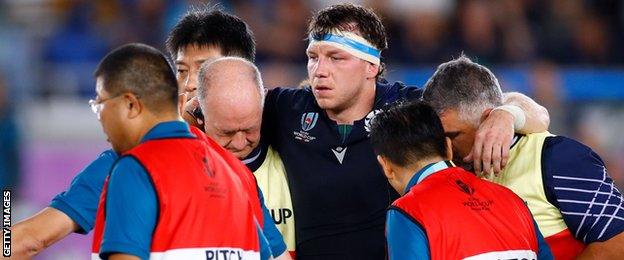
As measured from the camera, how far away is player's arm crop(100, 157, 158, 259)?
3502 millimetres

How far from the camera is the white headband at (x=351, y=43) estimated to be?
16.8ft

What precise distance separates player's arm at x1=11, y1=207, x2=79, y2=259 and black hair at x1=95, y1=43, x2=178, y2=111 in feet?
2.15

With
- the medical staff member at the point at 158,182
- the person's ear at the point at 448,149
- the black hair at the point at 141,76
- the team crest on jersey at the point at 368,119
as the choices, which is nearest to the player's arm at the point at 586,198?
the person's ear at the point at 448,149

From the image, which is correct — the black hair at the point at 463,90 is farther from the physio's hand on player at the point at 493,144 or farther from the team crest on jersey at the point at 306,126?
the team crest on jersey at the point at 306,126

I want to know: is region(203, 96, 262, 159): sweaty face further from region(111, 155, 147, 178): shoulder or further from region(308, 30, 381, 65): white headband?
region(111, 155, 147, 178): shoulder

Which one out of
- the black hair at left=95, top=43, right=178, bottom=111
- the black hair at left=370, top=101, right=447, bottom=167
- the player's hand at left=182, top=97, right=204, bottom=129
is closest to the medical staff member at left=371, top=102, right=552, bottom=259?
the black hair at left=370, top=101, right=447, bottom=167

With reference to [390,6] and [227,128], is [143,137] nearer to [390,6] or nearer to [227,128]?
[227,128]

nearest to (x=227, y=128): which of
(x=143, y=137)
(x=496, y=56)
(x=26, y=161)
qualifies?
(x=143, y=137)

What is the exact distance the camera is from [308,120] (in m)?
5.12

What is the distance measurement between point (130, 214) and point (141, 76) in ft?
1.66

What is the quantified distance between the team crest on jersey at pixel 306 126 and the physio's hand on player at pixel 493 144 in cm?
78

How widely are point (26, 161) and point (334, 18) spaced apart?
15.8ft

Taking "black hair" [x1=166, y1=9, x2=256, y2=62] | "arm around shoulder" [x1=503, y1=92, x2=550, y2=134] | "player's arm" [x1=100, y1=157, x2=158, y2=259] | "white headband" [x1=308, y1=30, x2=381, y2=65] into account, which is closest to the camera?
"player's arm" [x1=100, y1=157, x2=158, y2=259]

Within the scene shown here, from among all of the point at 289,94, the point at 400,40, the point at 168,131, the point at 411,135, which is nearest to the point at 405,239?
the point at 411,135
